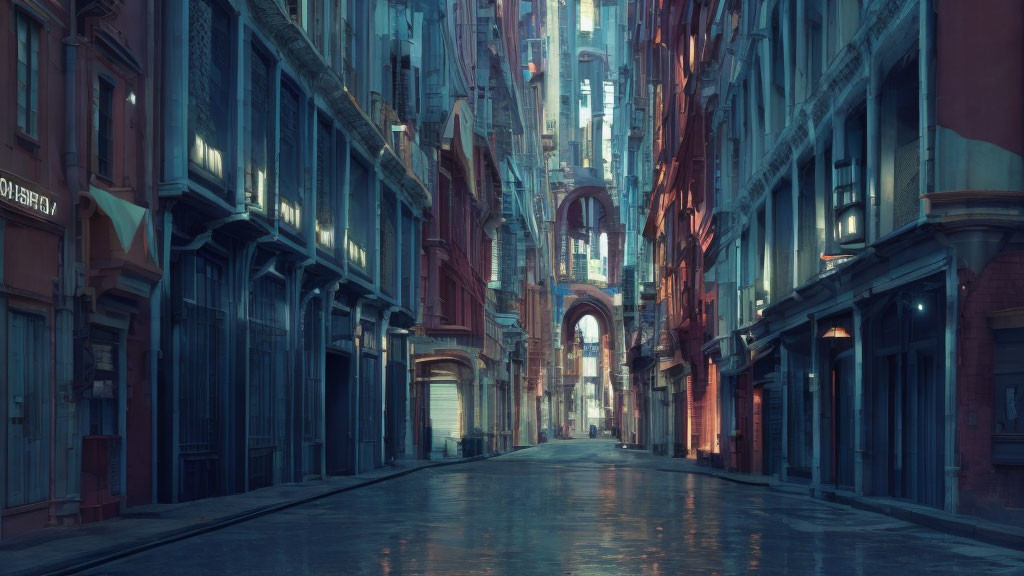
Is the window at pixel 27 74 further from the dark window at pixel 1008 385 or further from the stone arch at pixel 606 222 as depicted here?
the stone arch at pixel 606 222

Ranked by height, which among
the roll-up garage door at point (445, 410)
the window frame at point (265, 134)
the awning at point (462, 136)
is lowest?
the roll-up garage door at point (445, 410)

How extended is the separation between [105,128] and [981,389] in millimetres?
12901

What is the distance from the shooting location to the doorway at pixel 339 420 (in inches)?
1347

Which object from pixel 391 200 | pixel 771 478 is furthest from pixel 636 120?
pixel 771 478

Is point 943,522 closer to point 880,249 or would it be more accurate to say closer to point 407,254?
point 880,249

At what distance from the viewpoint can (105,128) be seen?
1811cm

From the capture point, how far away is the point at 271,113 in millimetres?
26000

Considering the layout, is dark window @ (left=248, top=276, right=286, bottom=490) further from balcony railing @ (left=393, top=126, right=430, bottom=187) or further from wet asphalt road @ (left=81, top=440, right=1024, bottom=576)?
balcony railing @ (left=393, top=126, right=430, bottom=187)

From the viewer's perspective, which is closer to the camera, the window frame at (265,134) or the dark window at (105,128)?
the dark window at (105,128)

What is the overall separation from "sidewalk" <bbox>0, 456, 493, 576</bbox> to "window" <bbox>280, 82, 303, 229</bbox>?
6698 mm

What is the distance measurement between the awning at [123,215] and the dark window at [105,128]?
623 mm

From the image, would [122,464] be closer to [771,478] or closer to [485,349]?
[771,478]

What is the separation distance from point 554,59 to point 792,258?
8790cm

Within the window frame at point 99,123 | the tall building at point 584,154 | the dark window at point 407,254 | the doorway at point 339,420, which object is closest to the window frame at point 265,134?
the window frame at point 99,123
